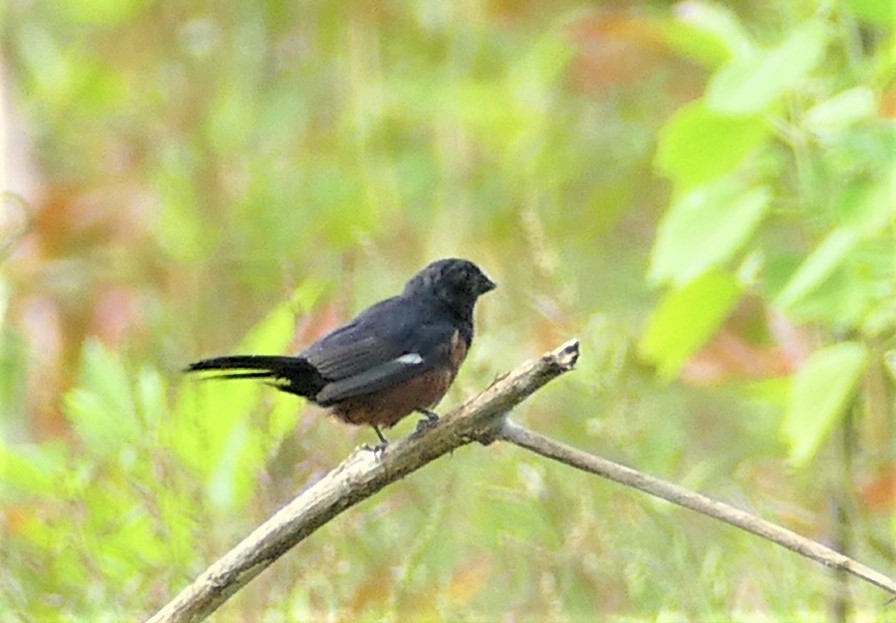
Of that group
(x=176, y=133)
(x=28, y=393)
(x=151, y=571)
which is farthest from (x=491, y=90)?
(x=151, y=571)

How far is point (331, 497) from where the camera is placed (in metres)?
1.35

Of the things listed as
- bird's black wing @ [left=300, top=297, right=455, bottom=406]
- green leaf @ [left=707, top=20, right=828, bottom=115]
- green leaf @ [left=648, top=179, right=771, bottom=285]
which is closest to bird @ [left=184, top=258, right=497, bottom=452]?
bird's black wing @ [left=300, top=297, right=455, bottom=406]

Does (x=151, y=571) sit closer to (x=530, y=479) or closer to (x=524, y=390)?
(x=530, y=479)

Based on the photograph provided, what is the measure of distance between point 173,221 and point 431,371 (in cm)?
258

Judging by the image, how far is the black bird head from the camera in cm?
193

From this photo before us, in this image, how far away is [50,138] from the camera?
5.14 metres

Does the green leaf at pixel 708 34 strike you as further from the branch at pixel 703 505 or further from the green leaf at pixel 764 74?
the branch at pixel 703 505

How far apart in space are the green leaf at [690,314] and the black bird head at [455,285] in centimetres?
28

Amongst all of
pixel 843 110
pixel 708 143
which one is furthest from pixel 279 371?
pixel 843 110

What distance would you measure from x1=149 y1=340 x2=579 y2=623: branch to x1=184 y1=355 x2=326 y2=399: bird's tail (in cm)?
21

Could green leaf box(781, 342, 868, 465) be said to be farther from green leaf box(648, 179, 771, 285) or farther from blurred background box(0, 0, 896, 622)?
green leaf box(648, 179, 771, 285)

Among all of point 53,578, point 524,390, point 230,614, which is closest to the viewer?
point 524,390

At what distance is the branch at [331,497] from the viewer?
1.33 metres

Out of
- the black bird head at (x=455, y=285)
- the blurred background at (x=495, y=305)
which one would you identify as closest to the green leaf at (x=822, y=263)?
the blurred background at (x=495, y=305)
